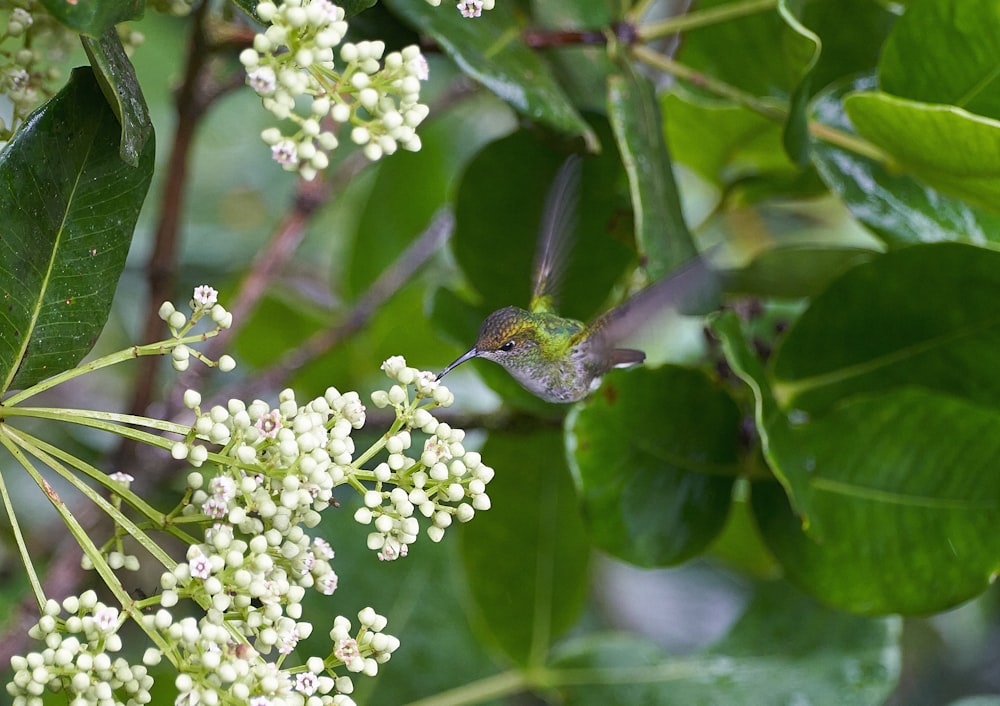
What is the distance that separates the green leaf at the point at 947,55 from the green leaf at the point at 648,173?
0.27m

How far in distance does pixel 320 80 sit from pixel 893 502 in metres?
0.80

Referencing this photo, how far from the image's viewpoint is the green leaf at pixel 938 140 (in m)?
1.00

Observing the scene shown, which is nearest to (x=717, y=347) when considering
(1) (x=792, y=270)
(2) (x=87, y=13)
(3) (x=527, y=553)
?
(1) (x=792, y=270)

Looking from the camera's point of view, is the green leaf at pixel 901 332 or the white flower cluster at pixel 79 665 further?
the green leaf at pixel 901 332

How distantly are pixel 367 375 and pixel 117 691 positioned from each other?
3.48 ft

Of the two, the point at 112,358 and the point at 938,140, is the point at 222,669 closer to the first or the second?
the point at 112,358

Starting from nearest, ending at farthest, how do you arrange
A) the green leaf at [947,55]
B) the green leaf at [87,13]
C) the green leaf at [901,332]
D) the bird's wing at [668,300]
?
1. the green leaf at [87,13]
2. the bird's wing at [668,300]
3. the green leaf at [947,55]
4. the green leaf at [901,332]

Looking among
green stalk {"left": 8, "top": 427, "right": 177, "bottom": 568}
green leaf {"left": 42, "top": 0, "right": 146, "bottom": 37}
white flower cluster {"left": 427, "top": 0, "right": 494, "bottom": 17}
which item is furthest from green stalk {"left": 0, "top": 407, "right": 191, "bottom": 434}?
white flower cluster {"left": 427, "top": 0, "right": 494, "bottom": 17}

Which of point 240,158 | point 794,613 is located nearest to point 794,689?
point 794,613

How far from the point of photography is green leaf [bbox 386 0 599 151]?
1006mm

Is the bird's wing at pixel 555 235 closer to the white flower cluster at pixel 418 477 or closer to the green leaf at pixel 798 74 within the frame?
the green leaf at pixel 798 74

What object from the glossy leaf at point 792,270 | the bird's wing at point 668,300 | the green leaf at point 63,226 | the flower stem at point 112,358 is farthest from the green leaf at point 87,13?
the glossy leaf at point 792,270

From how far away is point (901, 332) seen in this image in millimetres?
1263

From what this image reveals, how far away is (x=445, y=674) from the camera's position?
1.57m
